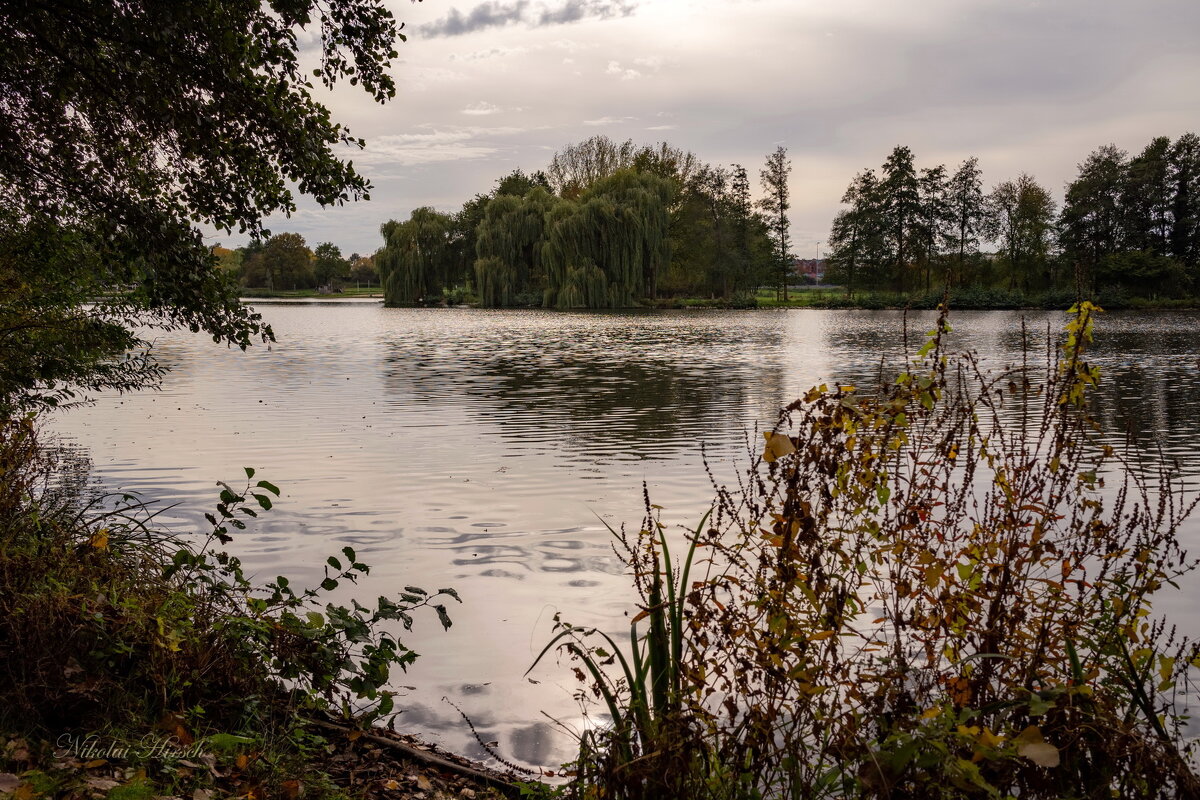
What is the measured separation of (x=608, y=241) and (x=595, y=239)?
936 mm

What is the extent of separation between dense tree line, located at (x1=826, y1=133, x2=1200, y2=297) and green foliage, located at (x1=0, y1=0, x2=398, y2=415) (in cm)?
6071

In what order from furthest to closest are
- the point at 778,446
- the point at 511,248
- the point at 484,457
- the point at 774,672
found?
the point at 511,248
the point at 484,457
the point at 774,672
the point at 778,446

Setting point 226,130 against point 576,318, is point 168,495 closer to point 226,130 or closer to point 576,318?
point 226,130

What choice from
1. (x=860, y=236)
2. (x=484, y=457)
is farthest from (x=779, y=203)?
(x=484, y=457)

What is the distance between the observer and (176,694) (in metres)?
3.69

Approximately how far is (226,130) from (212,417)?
9.37 metres

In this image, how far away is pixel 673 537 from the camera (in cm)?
732

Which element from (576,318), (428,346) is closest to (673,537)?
(428,346)

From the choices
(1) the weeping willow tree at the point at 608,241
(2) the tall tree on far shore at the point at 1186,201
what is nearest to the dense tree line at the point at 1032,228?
(2) the tall tree on far shore at the point at 1186,201

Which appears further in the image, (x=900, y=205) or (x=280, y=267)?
(x=280, y=267)

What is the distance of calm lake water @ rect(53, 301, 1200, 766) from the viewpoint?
17.5 feet

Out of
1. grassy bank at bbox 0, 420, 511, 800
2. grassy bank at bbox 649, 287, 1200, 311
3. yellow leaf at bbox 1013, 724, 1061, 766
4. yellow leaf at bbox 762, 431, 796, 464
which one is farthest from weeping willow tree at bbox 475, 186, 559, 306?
yellow leaf at bbox 1013, 724, 1061, 766

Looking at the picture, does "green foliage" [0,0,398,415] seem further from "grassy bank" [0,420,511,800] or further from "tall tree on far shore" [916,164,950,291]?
"tall tree on far shore" [916,164,950,291]

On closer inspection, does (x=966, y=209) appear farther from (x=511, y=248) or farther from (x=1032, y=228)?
(x=511, y=248)
